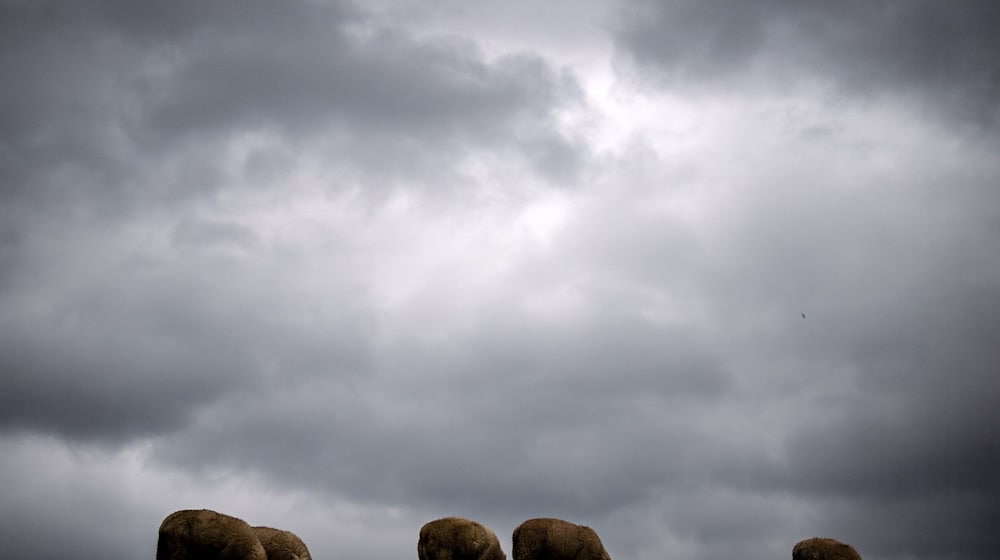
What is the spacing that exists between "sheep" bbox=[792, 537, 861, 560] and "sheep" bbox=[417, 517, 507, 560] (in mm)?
21314

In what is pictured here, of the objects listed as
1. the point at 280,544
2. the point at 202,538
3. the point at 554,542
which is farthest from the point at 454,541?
the point at 202,538

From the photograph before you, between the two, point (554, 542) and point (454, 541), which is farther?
point (554, 542)

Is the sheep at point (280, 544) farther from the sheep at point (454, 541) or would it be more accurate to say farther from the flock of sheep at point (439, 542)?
the sheep at point (454, 541)

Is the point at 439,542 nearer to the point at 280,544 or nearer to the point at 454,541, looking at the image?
the point at 454,541

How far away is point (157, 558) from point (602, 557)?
92.2ft

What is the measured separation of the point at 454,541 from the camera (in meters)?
68.2

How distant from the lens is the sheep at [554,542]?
70.7 meters

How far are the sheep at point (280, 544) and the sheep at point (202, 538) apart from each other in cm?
555

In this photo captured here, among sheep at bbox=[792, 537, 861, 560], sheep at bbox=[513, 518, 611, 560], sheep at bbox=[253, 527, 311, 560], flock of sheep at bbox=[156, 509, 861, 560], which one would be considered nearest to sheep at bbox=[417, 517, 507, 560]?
flock of sheep at bbox=[156, 509, 861, 560]

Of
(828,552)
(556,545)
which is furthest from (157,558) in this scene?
(828,552)

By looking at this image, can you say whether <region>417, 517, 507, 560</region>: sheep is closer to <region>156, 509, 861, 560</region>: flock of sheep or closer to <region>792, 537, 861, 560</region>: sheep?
<region>156, 509, 861, 560</region>: flock of sheep

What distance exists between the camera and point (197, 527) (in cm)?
6406

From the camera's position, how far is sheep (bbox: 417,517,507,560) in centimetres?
6806

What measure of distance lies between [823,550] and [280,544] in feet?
121
